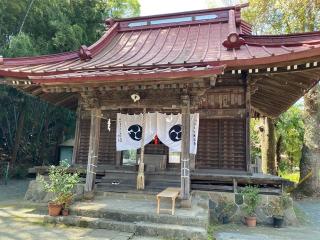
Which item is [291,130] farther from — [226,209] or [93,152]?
[93,152]

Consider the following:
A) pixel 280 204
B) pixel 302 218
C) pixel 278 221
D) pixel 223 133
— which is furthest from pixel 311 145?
pixel 278 221

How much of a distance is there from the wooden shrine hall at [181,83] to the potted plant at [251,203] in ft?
1.74

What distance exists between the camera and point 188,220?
20.5 feet

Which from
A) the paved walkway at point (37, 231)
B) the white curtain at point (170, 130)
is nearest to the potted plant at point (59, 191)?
the paved walkway at point (37, 231)

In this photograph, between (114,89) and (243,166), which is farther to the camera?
(243,166)

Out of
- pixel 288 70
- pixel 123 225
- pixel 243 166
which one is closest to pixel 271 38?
pixel 288 70

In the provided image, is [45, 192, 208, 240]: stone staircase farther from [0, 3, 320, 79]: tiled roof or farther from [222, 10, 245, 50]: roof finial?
[222, 10, 245, 50]: roof finial

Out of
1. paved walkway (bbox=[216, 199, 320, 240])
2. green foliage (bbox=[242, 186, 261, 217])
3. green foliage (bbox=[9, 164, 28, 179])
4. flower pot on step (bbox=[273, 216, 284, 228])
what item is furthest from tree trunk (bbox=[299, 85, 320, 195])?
green foliage (bbox=[9, 164, 28, 179])

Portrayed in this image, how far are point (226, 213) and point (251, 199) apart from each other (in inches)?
35.4

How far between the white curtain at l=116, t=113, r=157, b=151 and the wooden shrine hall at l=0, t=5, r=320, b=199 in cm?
56

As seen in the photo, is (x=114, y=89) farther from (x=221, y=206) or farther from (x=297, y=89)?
(x=297, y=89)

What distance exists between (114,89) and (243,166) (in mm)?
4459

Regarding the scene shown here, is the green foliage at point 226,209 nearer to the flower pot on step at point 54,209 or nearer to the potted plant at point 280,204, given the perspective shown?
the potted plant at point 280,204

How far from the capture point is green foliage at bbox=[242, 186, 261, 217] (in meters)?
7.48
